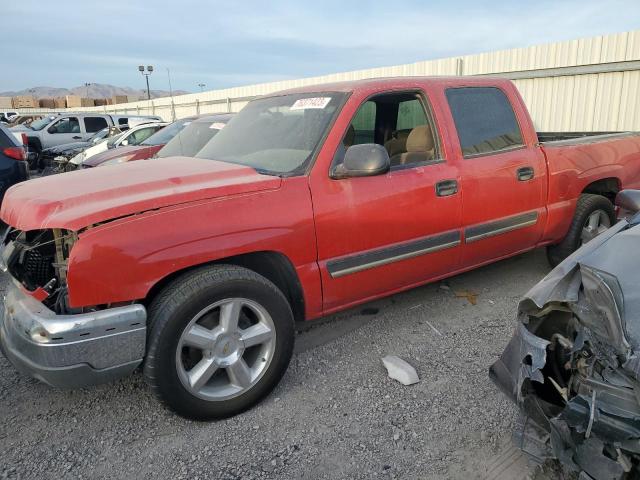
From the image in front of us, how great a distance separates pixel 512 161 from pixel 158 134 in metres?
7.47

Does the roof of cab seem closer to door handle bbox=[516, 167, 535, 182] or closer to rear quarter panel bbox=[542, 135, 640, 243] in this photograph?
door handle bbox=[516, 167, 535, 182]

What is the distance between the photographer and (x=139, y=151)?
27.9ft

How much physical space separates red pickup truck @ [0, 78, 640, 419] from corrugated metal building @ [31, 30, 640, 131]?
6.81m

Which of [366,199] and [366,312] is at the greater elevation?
[366,199]

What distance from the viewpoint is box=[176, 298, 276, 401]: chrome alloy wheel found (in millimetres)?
2566

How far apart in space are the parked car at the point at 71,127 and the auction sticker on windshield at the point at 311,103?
14806mm

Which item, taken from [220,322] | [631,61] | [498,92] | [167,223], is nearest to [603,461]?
[220,322]

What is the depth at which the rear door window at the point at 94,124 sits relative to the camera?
1768cm

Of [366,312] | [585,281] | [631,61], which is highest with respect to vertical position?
[631,61]

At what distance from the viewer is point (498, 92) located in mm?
4141

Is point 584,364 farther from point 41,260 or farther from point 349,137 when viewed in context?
point 41,260

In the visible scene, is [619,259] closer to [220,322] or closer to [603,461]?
[603,461]

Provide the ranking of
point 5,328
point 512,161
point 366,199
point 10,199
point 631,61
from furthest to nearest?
point 631,61 → point 512,161 → point 366,199 → point 10,199 → point 5,328

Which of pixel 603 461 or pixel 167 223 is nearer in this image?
pixel 603 461
